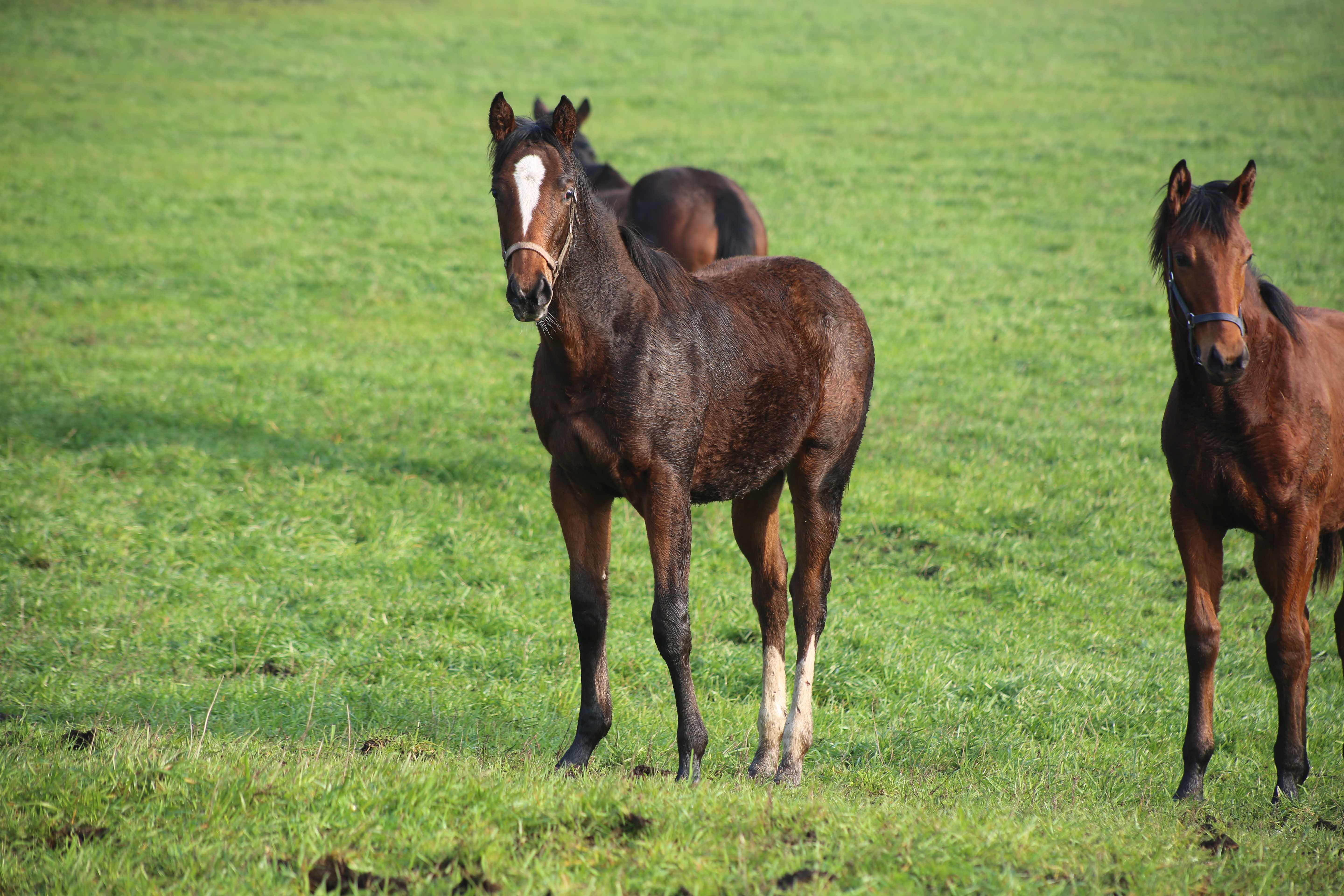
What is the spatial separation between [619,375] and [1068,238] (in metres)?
15.3

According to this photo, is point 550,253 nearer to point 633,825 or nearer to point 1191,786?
point 633,825

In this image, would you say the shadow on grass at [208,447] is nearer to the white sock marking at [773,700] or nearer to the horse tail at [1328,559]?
the white sock marking at [773,700]

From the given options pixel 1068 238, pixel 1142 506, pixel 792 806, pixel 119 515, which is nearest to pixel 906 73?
pixel 1068 238

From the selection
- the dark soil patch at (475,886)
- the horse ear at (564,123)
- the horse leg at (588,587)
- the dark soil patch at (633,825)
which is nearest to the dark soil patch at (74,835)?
the dark soil patch at (475,886)

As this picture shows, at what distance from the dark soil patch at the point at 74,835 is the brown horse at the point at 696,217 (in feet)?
27.7

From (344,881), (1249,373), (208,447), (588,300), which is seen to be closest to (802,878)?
(344,881)

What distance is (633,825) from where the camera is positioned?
3748mm

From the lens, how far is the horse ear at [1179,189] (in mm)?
5070

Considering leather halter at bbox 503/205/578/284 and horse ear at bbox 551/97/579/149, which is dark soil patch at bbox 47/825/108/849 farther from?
horse ear at bbox 551/97/579/149

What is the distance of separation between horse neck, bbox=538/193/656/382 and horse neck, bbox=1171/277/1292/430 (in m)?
2.57

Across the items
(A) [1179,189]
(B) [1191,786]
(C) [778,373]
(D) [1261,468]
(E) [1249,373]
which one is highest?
(A) [1179,189]

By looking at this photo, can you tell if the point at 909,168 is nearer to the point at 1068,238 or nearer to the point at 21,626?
the point at 1068,238

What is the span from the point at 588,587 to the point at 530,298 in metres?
1.41

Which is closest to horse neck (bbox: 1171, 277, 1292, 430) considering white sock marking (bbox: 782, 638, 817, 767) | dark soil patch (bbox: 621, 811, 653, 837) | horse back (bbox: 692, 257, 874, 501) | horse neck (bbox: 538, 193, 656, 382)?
horse back (bbox: 692, 257, 874, 501)
